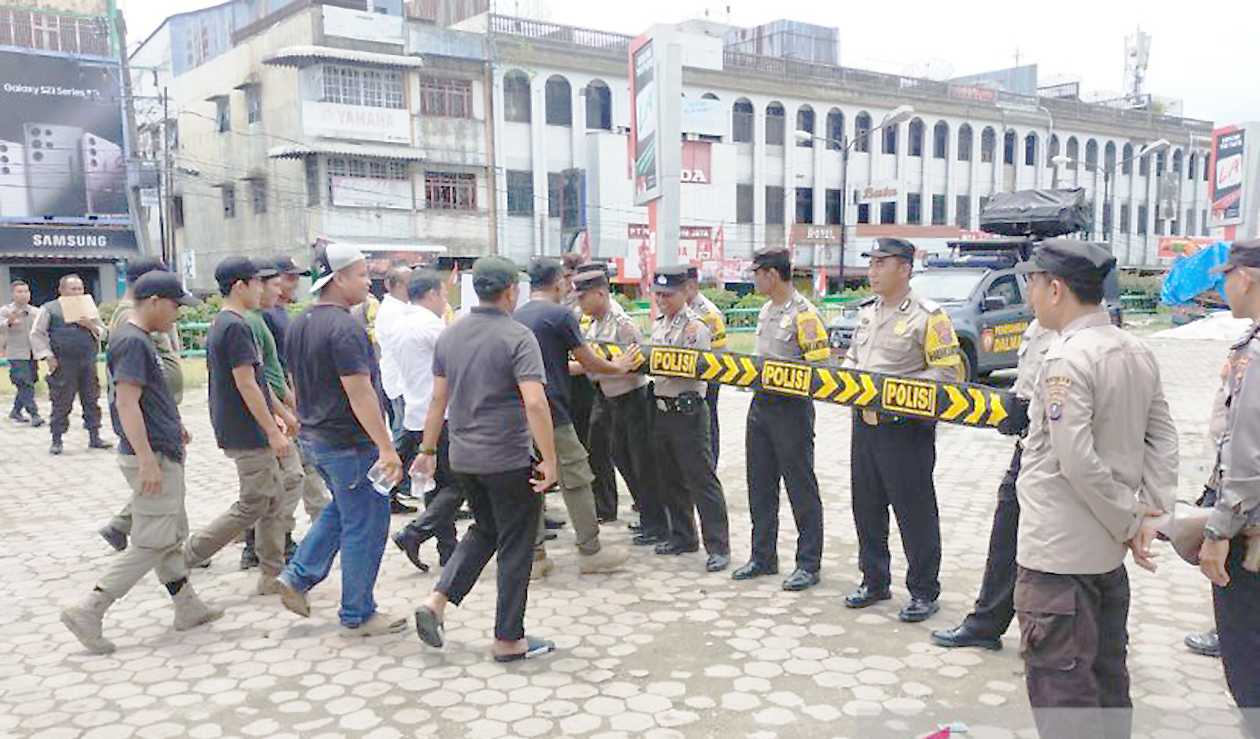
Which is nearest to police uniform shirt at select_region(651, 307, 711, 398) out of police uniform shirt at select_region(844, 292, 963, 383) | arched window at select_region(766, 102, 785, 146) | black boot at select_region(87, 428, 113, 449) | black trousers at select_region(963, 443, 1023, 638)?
police uniform shirt at select_region(844, 292, 963, 383)

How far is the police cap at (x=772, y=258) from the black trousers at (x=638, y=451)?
1.21 meters

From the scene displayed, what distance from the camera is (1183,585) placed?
16.4 feet

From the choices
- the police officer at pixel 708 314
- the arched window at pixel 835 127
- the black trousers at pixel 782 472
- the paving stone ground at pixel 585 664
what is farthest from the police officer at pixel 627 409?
the arched window at pixel 835 127

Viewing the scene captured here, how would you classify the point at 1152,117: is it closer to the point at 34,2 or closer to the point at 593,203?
the point at 593,203

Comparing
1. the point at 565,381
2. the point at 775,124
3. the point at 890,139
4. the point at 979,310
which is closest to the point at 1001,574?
the point at 565,381

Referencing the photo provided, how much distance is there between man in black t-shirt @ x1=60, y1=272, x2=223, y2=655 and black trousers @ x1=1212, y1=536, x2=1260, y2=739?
4.28 meters

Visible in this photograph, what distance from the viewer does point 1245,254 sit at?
318 cm

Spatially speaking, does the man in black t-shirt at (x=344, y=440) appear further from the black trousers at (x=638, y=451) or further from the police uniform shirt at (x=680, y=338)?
the black trousers at (x=638, y=451)

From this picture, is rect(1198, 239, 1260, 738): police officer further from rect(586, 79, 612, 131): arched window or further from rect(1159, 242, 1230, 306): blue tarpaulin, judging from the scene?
rect(586, 79, 612, 131): arched window

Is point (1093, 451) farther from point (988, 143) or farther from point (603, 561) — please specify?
point (988, 143)

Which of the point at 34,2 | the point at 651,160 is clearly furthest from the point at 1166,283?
the point at 34,2

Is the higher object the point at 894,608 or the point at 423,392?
the point at 423,392

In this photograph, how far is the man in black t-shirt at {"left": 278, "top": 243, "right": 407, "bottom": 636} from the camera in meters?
4.17

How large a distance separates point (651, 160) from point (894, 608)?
36.2 feet
